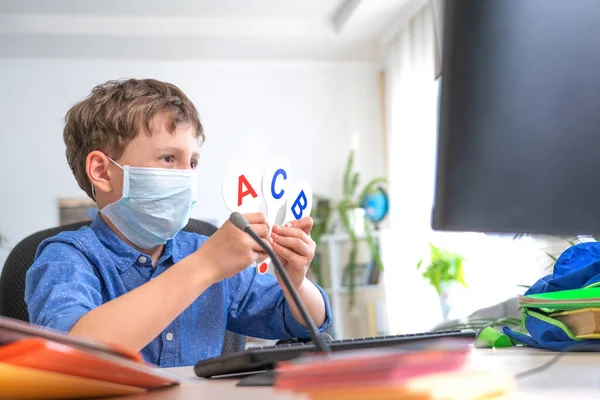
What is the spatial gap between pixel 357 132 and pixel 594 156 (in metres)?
5.94

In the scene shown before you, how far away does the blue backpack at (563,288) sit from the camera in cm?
101

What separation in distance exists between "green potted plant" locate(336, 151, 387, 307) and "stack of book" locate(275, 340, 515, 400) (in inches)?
210

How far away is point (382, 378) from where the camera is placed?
45 centimetres

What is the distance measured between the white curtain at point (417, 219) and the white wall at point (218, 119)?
0.56m

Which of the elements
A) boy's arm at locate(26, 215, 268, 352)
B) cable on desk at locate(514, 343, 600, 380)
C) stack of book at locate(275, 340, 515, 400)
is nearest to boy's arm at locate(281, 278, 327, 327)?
boy's arm at locate(26, 215, 268, 352)

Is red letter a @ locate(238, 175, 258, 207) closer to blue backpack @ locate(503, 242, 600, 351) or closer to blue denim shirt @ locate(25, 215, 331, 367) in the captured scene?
blue denim shirt @ locate(25, 215, 331, 367)

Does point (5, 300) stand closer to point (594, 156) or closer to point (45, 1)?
point (594, 156)

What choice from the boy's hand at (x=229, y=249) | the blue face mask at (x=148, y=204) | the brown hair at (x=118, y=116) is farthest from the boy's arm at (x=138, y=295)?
the brown hair at (x=118, y=116)

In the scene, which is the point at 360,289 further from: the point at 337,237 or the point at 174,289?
the point at 174,289

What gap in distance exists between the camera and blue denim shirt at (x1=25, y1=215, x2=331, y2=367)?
3.67ft

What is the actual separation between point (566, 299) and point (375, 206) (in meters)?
5.08

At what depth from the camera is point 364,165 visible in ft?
21.2

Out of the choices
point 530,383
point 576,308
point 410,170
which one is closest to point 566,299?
point 576,308

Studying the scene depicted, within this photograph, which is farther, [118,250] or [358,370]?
[118,250]
